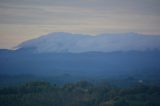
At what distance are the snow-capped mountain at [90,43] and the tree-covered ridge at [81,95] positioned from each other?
0.86m

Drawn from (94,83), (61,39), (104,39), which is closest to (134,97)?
(94,83)

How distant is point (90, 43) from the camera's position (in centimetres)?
895

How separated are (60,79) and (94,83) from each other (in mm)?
713

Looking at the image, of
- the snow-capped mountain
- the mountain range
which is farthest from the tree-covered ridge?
the snow-capped mountain

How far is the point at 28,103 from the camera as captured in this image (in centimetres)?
855

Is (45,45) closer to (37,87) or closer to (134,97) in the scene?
(37,87)

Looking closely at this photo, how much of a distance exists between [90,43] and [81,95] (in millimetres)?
1170

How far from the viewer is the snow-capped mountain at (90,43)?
870 centimetres

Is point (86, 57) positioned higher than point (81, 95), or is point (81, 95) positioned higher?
point (86, 57)

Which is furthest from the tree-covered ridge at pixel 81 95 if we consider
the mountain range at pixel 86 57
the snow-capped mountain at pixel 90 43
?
the snow-capped mountain at pixel 90 43

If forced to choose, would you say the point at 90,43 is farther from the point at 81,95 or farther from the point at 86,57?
the point at 81,95

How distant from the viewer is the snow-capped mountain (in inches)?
343

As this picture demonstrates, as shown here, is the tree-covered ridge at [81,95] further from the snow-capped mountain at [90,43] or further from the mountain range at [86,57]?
the snow-capped mountain at [90,43]

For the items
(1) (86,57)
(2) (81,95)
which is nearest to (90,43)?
(1) (86,57)
